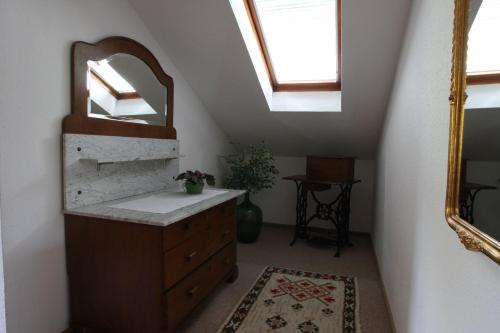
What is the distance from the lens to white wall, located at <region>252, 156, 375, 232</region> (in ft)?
12.4

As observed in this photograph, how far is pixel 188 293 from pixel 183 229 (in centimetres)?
39

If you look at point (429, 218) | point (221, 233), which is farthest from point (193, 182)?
point (429, 218)

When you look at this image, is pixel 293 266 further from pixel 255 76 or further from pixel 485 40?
pixel 485 40

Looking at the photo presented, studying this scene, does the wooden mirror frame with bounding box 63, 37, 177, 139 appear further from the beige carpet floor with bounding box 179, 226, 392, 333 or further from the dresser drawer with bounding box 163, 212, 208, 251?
the beige carpet floor with bounding box 179, 226, 392, 333

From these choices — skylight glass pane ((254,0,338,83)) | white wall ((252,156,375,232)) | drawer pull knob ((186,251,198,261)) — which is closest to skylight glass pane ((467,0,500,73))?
drawer pull knob ((186,251,198,261))

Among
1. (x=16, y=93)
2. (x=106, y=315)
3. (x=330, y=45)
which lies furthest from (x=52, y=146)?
(x=330, y=45)

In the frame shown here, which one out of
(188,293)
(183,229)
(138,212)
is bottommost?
(188,293)

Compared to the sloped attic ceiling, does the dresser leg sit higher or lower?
lower

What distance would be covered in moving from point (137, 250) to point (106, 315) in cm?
43

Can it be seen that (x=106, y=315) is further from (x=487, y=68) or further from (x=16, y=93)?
(x=487, y=68)

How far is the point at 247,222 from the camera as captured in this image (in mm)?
3393

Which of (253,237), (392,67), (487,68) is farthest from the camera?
(253,237)

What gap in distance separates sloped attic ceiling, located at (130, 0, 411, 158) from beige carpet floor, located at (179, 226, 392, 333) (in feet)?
3.72

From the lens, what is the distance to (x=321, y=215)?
11.8 feet
